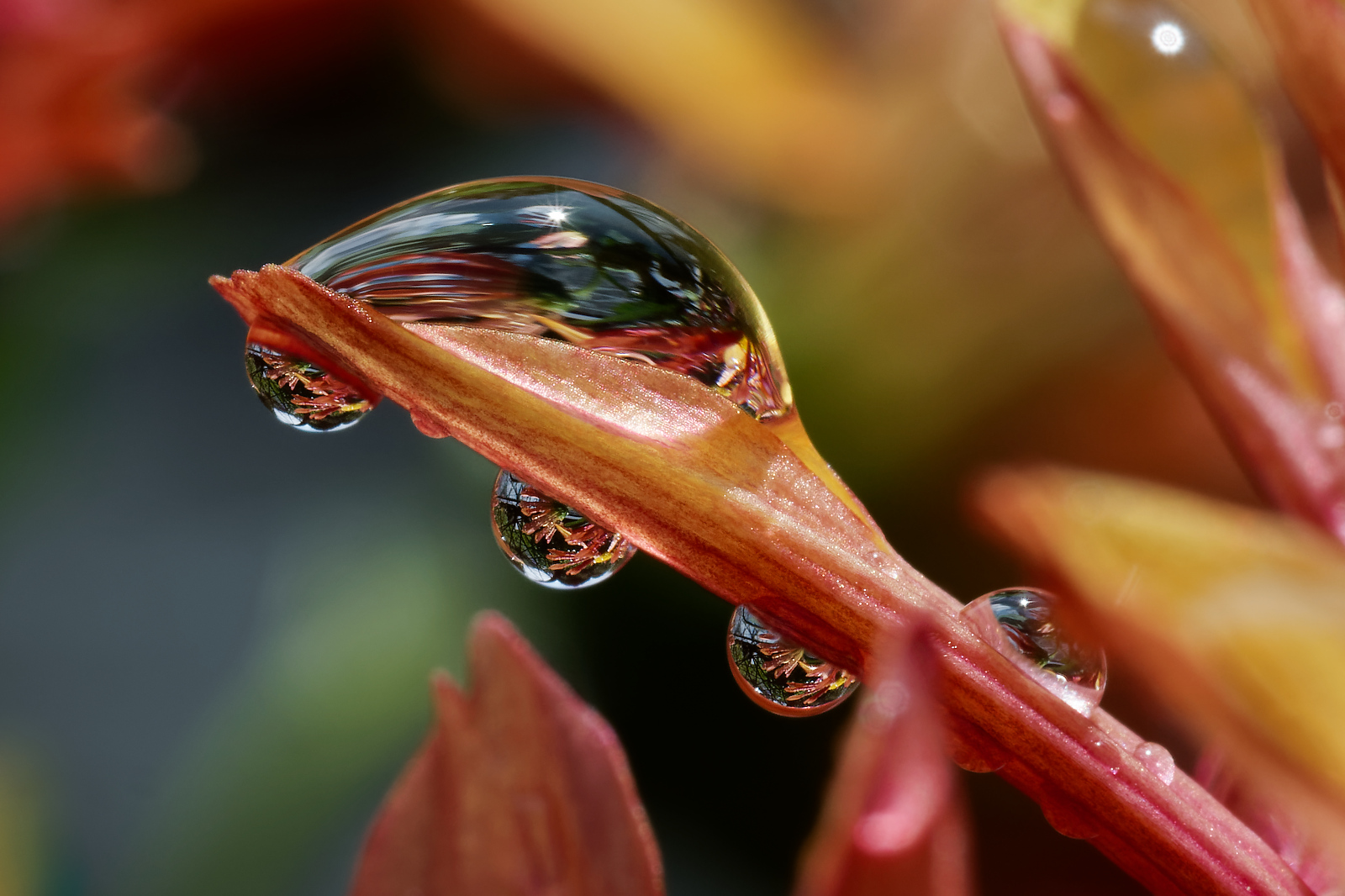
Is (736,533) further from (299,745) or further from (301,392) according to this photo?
(299,745)

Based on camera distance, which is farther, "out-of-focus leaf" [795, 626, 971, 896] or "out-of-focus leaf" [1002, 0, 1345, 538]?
"out-of-focus leaf" [1002, 0, 1345, 538]

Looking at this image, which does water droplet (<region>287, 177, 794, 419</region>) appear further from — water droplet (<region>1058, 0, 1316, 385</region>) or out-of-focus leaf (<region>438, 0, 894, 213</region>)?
out-of-focus leaf (<region>438, 0, 894, 213</region>)

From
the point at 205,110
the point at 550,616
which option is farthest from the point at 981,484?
the point at 205,110

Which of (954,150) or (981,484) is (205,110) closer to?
(954,150)

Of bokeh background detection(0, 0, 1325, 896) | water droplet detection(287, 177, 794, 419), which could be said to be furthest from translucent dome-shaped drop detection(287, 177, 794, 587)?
bokeh background detection(0, 0, 1325, 896)

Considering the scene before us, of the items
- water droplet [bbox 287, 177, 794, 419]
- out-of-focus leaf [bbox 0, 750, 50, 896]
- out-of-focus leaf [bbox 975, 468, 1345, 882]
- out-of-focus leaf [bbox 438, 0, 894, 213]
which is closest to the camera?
out-of-focus leaf [bbox 975, 468, 1345, 882]

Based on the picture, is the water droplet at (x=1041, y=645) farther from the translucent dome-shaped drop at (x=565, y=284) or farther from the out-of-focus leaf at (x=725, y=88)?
the out-of-focus leaf at (x=725, y=88)

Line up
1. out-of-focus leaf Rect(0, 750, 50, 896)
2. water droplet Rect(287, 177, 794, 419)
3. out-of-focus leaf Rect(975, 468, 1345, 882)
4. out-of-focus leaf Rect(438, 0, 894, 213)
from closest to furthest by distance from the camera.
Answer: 1. out-of-focus leaf Rect(975, 468, 1345, 882)
2. water droplet Rect(287, 177, 794, 419)
3. out-of-focus leaf Rect(0, 750, 50, 896)
4. out-of-focus leaf Rect(438, 0, 894, 213)

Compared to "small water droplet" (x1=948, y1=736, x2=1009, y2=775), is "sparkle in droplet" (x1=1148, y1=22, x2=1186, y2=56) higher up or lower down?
higher up
